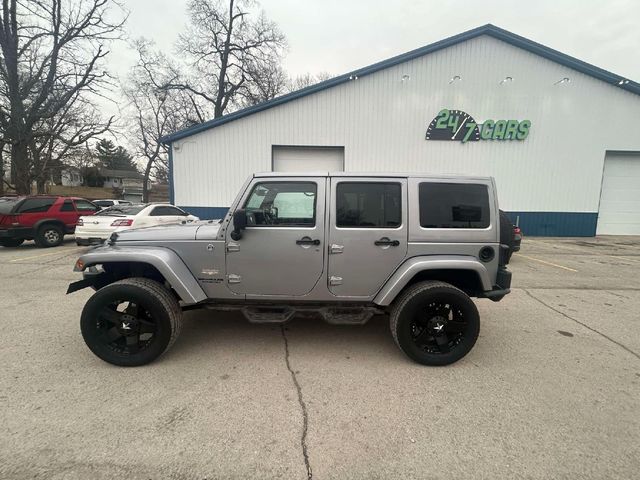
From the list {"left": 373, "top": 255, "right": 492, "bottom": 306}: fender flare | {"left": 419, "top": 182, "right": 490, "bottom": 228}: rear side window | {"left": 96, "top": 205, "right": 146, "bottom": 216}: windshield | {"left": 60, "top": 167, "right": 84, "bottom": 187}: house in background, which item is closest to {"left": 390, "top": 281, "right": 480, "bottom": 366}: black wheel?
{"left": 373, "top": 255, "right": 492, "bottom": 306}: fender flare

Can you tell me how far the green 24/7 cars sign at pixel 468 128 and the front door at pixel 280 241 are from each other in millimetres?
12072

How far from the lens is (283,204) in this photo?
10.4ft

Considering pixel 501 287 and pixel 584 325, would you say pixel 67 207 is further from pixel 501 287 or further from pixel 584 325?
Result: pixel 584 325

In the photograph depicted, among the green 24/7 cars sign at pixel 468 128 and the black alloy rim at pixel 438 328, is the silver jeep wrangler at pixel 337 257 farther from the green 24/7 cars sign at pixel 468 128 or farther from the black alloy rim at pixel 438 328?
the green 24/7 cars sign at pixel 468 128

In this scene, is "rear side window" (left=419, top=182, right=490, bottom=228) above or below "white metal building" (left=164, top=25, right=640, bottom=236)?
below

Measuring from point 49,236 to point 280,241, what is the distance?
1047 cm

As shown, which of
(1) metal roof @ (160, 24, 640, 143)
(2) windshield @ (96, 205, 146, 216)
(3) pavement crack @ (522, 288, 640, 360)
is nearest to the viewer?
(3) pavement crack @ (522, 288, 640, 360)

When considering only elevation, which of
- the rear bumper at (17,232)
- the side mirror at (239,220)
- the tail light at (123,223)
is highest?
the side mirror at (239,220)

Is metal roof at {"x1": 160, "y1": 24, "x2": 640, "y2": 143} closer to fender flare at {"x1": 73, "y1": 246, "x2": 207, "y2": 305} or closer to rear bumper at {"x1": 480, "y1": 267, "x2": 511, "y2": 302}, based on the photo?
fender flare at {"x1": 73, "y1": 246, "x2": 207, "y2": 305}

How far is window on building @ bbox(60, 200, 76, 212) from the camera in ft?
32.1

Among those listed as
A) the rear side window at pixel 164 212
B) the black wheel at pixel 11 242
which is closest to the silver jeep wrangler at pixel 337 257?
the rear side window at pixel 164 212

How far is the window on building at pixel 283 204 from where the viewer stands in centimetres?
309

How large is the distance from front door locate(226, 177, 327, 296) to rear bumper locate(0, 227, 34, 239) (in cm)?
979

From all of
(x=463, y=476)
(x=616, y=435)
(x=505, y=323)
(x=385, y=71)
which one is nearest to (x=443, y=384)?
(x=463, y=476)
